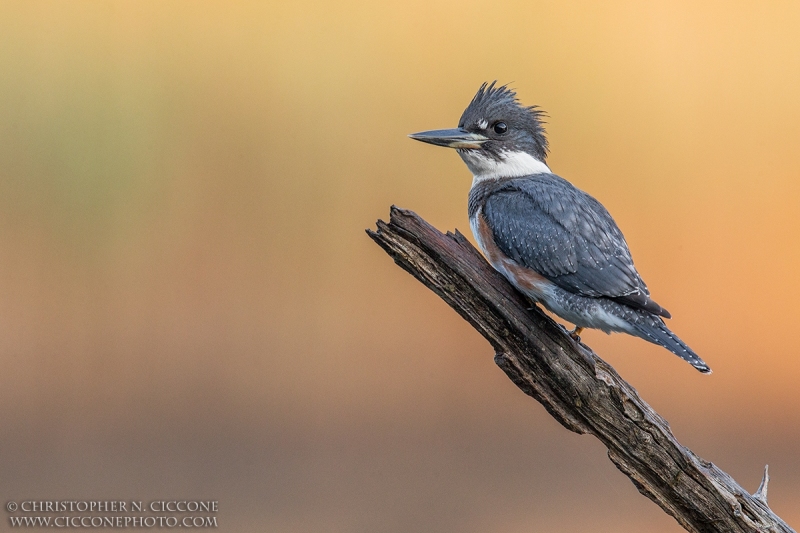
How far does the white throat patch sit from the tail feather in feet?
3.21

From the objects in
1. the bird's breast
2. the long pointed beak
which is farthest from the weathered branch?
the long pointed beak

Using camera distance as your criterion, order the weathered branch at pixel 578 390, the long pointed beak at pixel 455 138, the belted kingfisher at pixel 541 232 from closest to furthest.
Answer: the weathered branch at pixel 578 390 < the belted kingfisher at pixel 541 232 < the long pointed beak at pixel 455 138

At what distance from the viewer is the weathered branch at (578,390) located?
2.24 metres

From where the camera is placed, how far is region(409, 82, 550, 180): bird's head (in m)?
3.09

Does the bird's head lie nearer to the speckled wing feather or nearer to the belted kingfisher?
the belted kingfisher

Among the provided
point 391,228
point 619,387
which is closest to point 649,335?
point 619,387

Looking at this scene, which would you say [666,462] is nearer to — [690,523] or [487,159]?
[690,523]

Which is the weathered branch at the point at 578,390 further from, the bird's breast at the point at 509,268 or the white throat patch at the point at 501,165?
the white throat patch at the point at 501,165

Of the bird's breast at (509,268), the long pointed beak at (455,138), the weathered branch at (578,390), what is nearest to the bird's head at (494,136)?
the long pointed beak at (455,138)

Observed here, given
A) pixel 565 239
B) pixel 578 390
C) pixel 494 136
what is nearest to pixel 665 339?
pixel 578 390

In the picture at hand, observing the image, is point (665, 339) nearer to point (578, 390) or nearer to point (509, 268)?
point (578, 390)

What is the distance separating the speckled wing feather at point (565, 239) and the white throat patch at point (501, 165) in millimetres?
203

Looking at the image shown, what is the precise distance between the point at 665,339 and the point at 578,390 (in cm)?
35

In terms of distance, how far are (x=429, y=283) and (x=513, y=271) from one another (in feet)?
1.44
